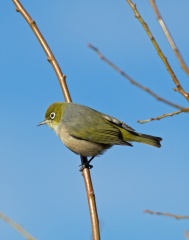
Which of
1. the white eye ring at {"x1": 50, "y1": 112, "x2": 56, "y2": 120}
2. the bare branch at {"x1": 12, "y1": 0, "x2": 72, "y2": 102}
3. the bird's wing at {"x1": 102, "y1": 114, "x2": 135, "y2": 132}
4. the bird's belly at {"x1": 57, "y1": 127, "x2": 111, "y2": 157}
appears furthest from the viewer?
the white eye ring at {"x1": 50, "y1": 112, "x2": 56, "y2": 120}

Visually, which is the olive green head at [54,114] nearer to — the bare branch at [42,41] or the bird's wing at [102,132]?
the bird's wing at [102,132]

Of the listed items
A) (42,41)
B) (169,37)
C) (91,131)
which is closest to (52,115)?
(91,131)

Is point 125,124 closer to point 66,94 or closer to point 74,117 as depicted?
point 74,117

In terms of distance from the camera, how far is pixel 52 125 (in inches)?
332

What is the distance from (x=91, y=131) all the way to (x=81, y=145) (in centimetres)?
36

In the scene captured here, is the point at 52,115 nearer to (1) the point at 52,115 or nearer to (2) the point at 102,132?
(1) the point at 52,115

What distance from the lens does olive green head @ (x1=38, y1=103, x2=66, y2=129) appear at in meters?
8.20

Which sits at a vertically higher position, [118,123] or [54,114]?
[118,123]

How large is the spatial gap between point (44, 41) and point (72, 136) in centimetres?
285

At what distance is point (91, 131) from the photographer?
Answer: 8.05 metres

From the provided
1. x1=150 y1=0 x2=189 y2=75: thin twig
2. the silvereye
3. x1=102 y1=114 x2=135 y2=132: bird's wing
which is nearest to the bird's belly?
the silvereye

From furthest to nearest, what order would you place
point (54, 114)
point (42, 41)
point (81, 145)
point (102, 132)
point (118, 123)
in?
point (54, 114)
point (118, 123)
point (102, 132)
point (81, 145)
point (42, 41)

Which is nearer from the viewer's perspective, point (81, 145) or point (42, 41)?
point (42, 41)

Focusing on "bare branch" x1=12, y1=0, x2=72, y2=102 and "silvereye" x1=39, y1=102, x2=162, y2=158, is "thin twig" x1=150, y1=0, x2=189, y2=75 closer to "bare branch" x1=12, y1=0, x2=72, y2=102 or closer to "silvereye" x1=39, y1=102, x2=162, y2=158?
"bare branch" x1=12, y1=0, x2=72, y2=102
